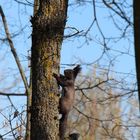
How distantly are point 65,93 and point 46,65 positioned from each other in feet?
2.37

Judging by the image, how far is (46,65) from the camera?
6117mm

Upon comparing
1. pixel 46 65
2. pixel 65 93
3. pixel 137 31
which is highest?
pixel 137 31

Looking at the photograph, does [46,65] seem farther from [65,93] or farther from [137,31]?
[137,31]

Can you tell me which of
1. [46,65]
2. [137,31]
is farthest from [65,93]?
[137,31]

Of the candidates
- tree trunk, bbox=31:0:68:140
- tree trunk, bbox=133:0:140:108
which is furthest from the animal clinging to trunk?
tree trunk, bbox=133:0:140:108

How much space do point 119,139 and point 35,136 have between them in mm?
4917

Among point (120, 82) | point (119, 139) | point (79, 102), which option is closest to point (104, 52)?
point (120, 82)

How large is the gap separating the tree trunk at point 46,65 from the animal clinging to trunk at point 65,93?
0.17 m

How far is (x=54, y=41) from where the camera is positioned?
20.4 ft

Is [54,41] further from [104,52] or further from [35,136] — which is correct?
[104,52]

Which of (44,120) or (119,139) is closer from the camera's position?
(44,120)

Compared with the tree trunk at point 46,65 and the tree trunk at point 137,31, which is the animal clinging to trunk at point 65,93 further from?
the tree trunk at point 137,31

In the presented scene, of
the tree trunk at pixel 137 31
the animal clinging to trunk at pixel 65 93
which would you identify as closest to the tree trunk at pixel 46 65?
the animal clinging to trunk at pixel 65 93

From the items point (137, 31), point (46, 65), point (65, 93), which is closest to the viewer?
point (137, 31)
